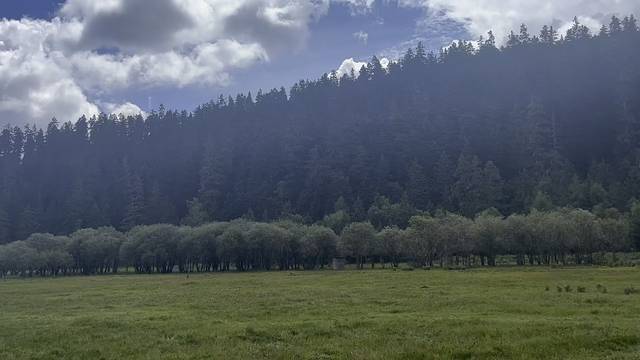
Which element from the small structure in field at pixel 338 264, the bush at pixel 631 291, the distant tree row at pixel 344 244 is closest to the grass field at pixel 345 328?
the bush at pixel 631 291

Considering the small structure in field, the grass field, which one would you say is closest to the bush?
the grass field

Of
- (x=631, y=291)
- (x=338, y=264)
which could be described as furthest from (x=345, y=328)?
(x=338, y=264)

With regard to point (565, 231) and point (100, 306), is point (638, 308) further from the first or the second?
point (565, 231)

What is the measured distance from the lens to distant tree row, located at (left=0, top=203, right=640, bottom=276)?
475 ft

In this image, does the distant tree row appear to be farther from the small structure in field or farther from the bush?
the bush

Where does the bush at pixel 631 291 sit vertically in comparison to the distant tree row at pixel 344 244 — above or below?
below

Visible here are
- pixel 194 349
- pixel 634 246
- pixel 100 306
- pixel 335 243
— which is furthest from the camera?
pixel 335 243

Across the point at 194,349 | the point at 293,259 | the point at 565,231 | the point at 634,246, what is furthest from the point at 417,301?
the point at 293,259

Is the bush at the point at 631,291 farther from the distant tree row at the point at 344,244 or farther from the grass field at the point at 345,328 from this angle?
the distant tree row at the point at 344,244

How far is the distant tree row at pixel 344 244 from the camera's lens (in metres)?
145

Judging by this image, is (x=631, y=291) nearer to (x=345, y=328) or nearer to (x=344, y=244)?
(x=345, y=328)

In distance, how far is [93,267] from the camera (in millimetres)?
189500

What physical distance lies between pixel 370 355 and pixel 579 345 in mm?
9969

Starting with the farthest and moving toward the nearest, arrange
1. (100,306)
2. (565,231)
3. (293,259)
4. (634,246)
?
(293,259), (634,246), (565,231), (100,306)
